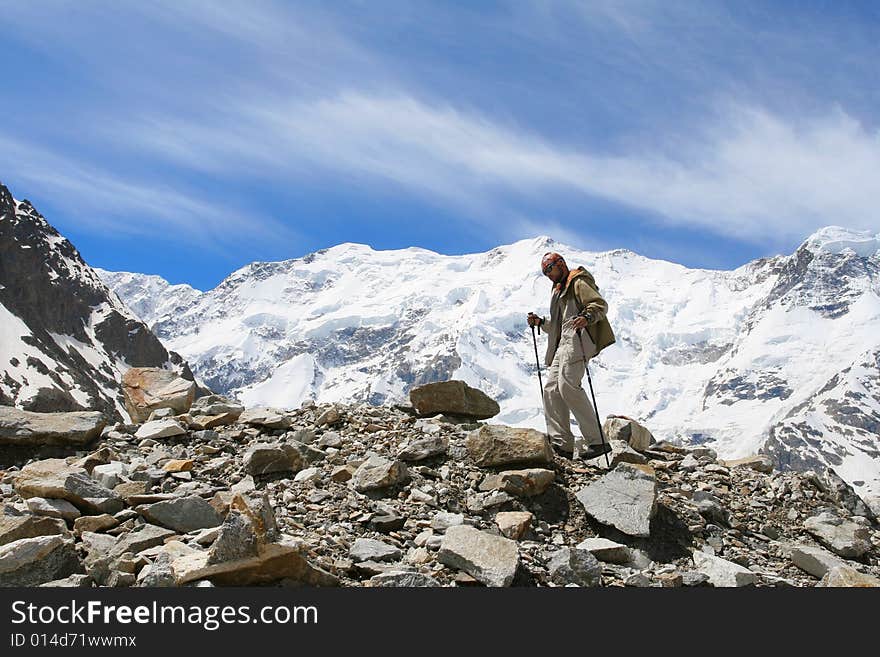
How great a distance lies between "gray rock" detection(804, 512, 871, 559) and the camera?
9.47 metres

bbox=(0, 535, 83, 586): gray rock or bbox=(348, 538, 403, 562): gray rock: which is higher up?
bbox=(348, 538, 403, 562): gray rock

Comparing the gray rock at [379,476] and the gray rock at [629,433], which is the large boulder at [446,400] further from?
the gray rock at [379,476]

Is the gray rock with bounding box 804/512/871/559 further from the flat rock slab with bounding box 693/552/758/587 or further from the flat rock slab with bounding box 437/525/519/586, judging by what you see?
the flat rock slab with bounding box 437/525/519/586

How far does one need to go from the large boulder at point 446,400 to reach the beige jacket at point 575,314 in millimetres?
2115

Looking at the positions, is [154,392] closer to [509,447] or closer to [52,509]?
[52,509]

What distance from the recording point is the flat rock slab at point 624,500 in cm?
873

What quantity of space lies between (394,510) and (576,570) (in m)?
2.33

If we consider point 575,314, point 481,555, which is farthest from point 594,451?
point 481,555

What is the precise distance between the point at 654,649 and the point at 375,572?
2.67 m

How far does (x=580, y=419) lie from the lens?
11344mm

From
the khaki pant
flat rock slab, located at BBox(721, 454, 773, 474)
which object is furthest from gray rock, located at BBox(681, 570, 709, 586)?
flat rock slab, located at BBox(721, 454, 773, 474)

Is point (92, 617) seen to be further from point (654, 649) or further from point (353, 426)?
point (353, 426)

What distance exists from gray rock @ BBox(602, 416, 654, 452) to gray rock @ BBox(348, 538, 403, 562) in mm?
6090

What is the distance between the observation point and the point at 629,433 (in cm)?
1277
